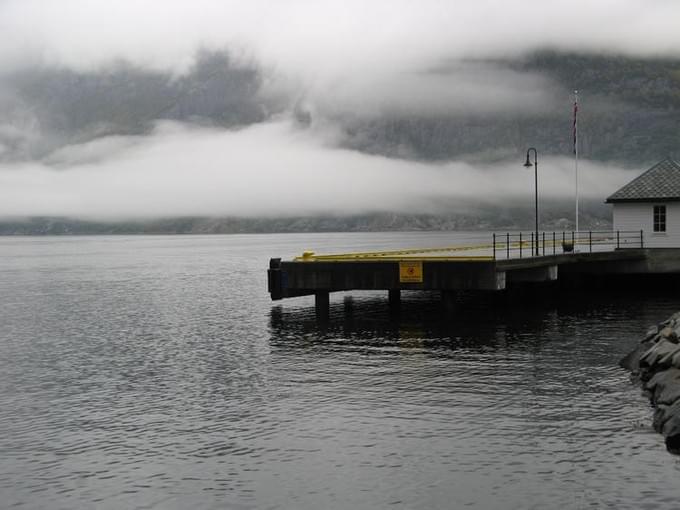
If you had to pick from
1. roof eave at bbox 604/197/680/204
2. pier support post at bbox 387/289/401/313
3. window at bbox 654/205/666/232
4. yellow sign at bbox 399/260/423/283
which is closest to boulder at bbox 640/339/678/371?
yellow sign at bbox 399/260/423/283

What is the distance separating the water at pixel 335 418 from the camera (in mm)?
16656

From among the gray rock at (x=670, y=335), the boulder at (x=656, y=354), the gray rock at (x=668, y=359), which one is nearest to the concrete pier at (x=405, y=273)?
the gray rock at (x=670, y=335)

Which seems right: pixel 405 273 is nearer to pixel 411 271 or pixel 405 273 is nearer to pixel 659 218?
pixel 411 271

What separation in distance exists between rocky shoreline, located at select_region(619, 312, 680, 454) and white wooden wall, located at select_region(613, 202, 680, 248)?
2544cm

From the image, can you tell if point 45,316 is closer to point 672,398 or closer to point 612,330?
point 612,330

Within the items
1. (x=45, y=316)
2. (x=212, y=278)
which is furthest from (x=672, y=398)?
(x=212, y=278)

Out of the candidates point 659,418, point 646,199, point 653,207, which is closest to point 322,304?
point 646,199

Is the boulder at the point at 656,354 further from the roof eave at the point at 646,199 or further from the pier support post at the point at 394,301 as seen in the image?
the roof eave at the point at 646,199

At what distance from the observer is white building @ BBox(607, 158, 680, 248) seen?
177ft

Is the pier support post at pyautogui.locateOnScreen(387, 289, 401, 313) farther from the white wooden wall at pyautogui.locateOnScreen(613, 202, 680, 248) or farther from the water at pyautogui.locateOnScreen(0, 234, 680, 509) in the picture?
the white wooden wall at pyautogui.locateOnScreen(613, 202, 680, 248)

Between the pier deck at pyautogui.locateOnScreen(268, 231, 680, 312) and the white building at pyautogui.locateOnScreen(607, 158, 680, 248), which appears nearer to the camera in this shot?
the pier deck at pyautogui.locateOnScreen(268, 231, 680, 312)

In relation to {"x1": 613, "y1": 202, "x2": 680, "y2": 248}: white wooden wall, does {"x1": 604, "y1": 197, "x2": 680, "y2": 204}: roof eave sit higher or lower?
higher

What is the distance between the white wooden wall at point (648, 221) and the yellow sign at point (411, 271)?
20.5 meters

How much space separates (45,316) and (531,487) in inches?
1794
